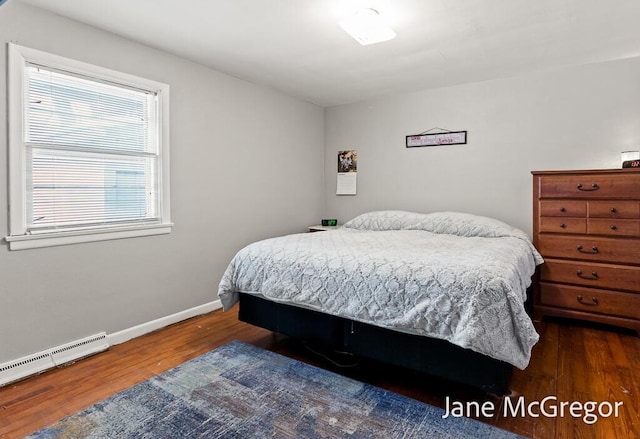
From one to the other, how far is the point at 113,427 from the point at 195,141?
2.22 metres

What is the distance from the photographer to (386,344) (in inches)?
79.0

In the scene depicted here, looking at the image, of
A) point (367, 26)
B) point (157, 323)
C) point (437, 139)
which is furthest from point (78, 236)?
point (437, 139)

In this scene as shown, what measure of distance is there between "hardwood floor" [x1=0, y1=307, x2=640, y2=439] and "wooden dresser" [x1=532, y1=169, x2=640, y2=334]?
220 millimetres

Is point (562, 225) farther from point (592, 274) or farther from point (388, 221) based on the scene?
point (388, 221)

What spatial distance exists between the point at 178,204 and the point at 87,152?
0.78m

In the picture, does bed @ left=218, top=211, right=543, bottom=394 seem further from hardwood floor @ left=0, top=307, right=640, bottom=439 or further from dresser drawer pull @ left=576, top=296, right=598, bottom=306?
dresser drawer pull @ left=576, top=296, right=598, bottom=306

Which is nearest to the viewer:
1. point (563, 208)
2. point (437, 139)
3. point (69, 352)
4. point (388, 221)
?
point (69, 352)

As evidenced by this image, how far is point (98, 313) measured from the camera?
2.54 m

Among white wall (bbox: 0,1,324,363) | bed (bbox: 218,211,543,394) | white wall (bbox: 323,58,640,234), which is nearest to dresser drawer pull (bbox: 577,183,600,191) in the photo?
white wall (bbox: 323,58,640,234)

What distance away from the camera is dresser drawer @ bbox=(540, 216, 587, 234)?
289cm

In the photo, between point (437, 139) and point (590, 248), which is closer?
point (590, 248)

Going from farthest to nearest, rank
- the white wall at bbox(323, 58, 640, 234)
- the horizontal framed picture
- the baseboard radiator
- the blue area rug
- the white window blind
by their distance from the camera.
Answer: the horizontal framed picture
the white wall at bbox(323, 58, 640, 234)
the white window blind
the baseboard radiator
the blue area rug

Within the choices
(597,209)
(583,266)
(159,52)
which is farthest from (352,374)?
(159,52)

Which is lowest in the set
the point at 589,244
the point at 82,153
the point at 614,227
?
the point at 589,244
